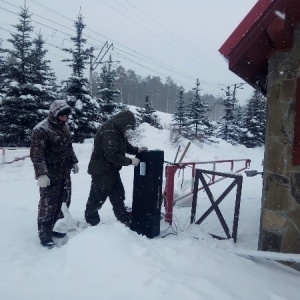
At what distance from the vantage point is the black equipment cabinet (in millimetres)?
4273

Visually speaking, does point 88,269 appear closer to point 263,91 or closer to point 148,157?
point 148,157

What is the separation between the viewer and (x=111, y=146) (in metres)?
4.27

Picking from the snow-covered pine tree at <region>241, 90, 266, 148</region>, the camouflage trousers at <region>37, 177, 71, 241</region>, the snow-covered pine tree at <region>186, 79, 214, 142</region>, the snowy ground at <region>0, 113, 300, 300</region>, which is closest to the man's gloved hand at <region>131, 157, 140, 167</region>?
the snowy ground at <region>0, 113, 300, 300</region>

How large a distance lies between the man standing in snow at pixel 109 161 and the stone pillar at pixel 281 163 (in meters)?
1.81

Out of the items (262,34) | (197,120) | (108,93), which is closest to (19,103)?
(108,93)

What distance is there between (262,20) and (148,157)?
2179 mm

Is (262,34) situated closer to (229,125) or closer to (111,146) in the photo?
(111,146)

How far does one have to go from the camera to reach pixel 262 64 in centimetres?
444

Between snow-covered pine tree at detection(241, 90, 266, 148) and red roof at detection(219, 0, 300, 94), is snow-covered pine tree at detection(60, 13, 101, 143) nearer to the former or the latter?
red roof at detection(219, 0, 300, 94)

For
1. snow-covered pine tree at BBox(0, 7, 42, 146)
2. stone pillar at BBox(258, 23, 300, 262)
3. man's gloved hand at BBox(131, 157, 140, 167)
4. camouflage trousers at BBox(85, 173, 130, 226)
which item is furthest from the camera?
snow-covered pine tree at BBox(0, 7, 42, 146)

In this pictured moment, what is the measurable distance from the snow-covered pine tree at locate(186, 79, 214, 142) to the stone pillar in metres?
21.9

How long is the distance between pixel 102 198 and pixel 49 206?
2.44ft

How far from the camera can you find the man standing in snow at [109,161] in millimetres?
4293

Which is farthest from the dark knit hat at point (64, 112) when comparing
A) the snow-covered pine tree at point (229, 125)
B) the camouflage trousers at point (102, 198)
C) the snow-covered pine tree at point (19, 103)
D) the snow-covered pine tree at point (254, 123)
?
the snow-covered pine tree at point (229, 125)
